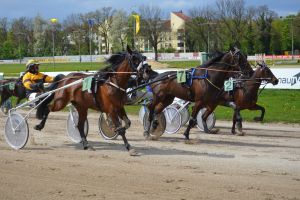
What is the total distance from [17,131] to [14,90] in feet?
22.8

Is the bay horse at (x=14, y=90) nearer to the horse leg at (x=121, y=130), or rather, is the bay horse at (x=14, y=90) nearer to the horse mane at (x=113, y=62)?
the horse mane at (x=113, y=62)

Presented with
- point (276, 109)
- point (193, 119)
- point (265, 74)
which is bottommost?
point (276, 109)

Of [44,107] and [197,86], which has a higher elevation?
[197,86]

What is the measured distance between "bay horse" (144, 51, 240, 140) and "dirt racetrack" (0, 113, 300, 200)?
78cm

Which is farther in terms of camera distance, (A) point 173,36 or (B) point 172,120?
(A) point 173,36

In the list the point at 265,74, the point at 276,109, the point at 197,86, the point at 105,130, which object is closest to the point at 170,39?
the point at 276,109

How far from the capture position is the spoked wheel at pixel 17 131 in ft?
36.1

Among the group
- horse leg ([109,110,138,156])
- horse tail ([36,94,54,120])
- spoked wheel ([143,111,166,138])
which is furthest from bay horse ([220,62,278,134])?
horse tail ([36,94,54,120])

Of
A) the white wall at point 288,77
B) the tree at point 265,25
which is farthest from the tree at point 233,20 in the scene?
the white wall at point 288,77

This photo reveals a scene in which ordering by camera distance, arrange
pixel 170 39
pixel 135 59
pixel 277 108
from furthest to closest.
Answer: pixel 170 39 → pixel 277 108 → pixel 135 59

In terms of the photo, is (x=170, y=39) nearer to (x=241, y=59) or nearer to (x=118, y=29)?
(x=118, y=29)

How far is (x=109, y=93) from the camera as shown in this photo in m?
10.5

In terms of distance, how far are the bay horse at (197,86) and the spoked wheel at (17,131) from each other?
300 cm

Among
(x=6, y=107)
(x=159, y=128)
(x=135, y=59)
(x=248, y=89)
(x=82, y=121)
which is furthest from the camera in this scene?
(x=6, y=107)
